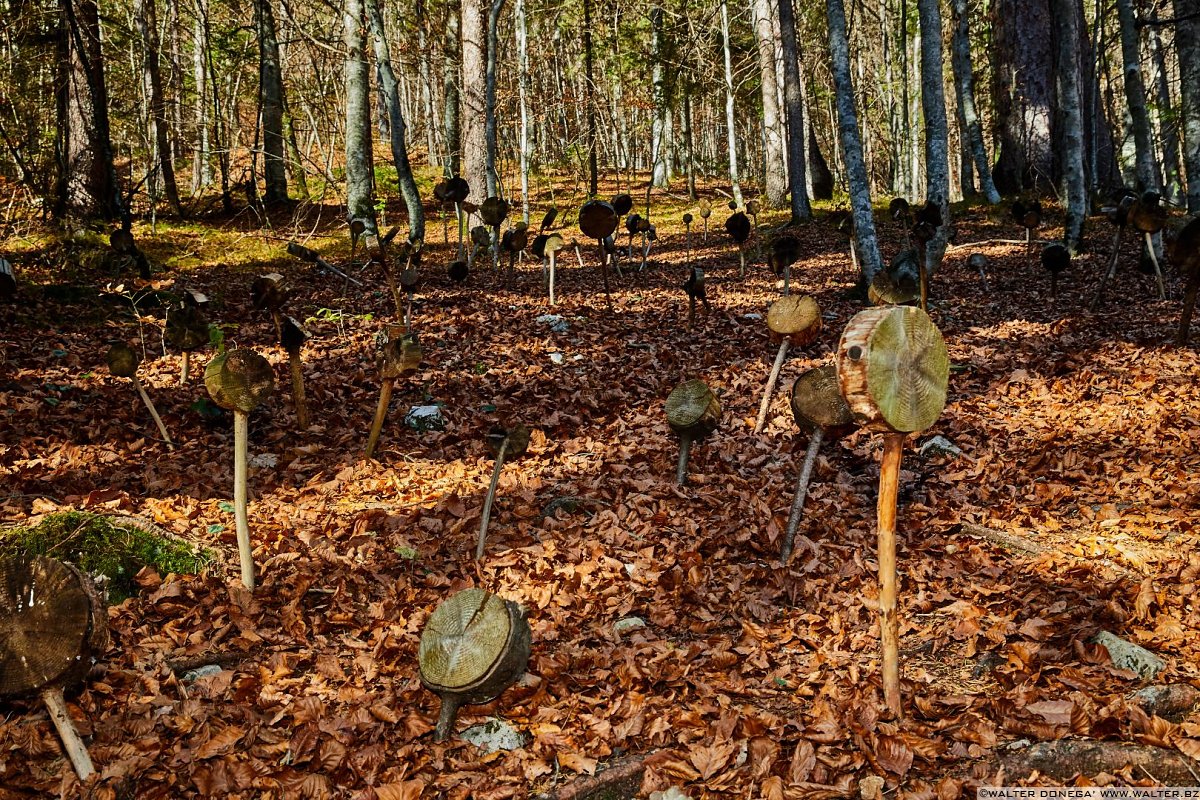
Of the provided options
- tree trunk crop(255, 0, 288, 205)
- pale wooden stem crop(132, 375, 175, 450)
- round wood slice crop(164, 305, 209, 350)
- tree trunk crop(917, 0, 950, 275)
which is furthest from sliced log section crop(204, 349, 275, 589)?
tree trunk crop(255, 0, 288, 205)

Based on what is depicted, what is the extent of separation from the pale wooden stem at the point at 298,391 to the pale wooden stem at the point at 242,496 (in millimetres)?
Answer: 1986

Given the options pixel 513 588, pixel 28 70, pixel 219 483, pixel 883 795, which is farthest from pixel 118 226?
pixel 883 795

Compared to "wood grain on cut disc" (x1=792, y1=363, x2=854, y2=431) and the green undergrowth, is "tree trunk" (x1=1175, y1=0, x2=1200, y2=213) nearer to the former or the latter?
"wood grain on cut disc" (x1=792, y1=363, x2=854, y2=431)

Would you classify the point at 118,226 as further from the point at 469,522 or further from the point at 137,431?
the point at 469,522

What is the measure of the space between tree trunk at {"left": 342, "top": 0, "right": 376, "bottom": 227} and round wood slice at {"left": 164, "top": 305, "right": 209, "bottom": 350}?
6.69 metres

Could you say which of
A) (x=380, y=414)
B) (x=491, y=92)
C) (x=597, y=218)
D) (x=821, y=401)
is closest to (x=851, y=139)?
(x=597, y=218)

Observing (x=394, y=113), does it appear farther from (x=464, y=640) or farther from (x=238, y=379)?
(x=464, y=640)

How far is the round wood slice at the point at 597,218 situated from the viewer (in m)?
8.88

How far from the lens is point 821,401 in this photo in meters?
3.72

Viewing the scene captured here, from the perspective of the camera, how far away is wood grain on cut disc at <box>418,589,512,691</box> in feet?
9.26

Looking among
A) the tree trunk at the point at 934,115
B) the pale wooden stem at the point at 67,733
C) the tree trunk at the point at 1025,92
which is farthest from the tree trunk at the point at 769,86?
the pale wooden stem at the point at 67,733

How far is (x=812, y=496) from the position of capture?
4.91 meters

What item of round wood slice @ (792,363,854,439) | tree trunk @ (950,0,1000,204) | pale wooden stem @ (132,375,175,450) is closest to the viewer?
round wood slice @ (792,363,854,439)

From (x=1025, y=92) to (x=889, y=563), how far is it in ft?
61.5
